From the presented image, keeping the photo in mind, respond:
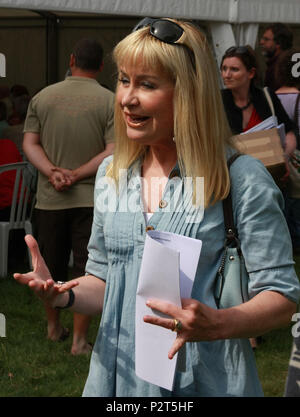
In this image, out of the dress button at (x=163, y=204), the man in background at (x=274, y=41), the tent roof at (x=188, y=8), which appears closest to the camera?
the dress button at (x=163, y=204)

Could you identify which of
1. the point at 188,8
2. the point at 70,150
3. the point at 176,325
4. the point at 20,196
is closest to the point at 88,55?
the point at 70,150

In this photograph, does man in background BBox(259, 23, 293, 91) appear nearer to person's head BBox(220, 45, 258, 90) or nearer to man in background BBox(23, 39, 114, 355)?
person's head BBox(220, 45, 258, 90)

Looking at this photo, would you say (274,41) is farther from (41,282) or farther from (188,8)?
(41,282)

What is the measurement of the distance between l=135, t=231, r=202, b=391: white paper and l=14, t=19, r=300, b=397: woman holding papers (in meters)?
0.04

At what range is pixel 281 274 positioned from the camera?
179cm

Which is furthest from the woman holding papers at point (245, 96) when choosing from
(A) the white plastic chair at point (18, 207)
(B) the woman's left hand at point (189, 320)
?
(B) the woman's left hand at point (189, 320)

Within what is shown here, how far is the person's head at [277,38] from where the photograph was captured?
21.8 ft

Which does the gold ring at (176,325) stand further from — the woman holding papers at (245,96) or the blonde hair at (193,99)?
the woman holding papers at (245,96)

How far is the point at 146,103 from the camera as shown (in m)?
1.86

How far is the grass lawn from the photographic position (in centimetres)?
410

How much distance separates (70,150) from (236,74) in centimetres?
130

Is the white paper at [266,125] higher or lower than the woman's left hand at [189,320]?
higher

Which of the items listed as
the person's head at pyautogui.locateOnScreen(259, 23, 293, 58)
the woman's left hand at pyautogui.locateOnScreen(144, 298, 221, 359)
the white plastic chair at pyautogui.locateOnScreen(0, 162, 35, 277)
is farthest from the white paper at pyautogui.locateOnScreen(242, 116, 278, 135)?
the woman's left hand at pyautogui.locateOnScreen(144, 298, 221, 359)

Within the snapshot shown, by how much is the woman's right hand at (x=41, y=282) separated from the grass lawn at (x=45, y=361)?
91.3 inches
